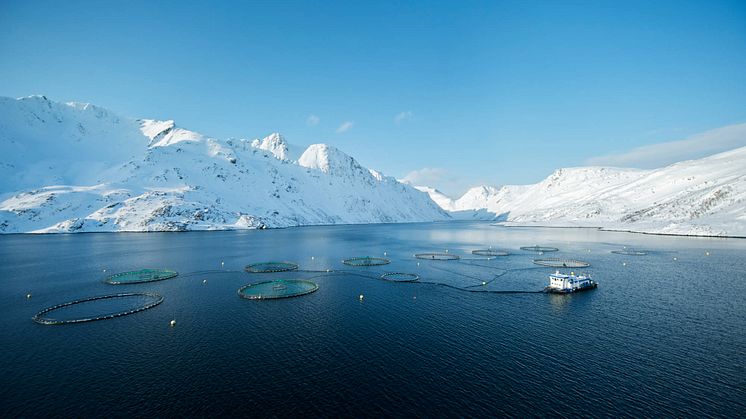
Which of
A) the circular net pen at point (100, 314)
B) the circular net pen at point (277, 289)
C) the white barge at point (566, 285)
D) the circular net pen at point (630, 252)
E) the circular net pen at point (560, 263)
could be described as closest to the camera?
the circular net pen at point (100, 314)

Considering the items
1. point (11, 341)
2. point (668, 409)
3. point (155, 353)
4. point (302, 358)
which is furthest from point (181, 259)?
point (668, 409)

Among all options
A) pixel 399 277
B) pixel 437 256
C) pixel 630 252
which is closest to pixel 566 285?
pixel 399 277

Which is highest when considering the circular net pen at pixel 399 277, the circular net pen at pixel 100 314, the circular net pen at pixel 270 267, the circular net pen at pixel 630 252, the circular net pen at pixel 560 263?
the circular net pen at pixel 630 252

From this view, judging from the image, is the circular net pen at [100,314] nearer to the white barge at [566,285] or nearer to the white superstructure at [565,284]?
the white barge at [566,285]

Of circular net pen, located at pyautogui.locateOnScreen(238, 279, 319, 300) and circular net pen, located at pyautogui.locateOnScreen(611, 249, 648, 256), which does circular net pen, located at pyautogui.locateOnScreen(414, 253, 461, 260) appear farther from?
circular net pen, located at pyautogui.locateOnScreen(611, 249, 648, 256)

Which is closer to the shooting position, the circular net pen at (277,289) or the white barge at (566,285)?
the circular net pen at (277,289)

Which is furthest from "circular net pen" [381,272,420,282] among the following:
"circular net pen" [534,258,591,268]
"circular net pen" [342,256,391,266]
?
"circular net pen" [534,258,591,268]

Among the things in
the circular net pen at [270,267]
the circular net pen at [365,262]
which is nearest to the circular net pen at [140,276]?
the circular net pen at [270,267]
